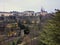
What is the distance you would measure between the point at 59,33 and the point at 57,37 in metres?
0.23

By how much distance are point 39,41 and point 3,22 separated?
914 cm

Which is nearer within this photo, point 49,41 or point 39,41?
point 49,41

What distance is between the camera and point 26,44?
1310cm

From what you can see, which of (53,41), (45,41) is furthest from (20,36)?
(53,41)

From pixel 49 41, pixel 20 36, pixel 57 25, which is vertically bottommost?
pixel 20 36

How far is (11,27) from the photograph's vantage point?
1928 cm

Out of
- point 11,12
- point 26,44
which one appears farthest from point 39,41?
point 11,12

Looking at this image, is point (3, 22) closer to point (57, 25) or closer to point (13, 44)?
point (13, 44)

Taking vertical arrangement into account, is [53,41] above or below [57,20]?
below

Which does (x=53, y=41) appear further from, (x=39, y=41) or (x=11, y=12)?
(x=11, y=12)

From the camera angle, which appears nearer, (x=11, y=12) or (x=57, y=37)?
(x=57, y=37)

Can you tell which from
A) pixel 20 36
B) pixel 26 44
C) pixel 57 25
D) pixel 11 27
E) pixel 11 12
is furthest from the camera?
pixel 11 12

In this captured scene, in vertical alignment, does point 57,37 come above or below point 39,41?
above

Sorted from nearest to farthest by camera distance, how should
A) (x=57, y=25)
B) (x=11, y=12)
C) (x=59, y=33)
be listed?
(x=59, y=33) < (x=57, y=25) < (x=11, y=12)
